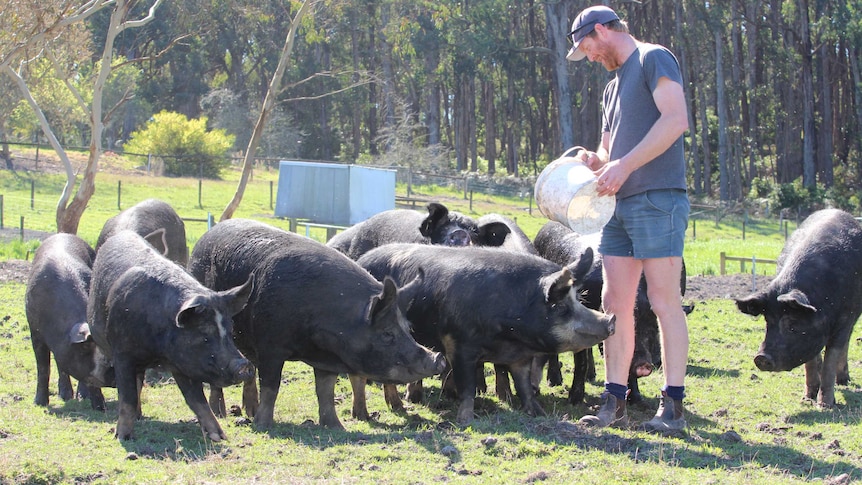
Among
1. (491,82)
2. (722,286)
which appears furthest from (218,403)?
(491,82)

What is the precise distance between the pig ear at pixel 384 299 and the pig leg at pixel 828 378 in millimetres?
3632

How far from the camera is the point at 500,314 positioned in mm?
7359

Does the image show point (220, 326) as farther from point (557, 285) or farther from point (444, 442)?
point (557, 285)

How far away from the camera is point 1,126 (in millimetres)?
46719

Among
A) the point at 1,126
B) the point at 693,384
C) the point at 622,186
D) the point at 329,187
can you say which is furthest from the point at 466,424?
the point at 1,126

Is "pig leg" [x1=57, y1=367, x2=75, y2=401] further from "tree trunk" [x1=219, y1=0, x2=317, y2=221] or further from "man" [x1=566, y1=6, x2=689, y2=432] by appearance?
"tree trunk" [x1=219, y1=0, x2=317, y2=221]

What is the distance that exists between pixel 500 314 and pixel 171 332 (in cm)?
223

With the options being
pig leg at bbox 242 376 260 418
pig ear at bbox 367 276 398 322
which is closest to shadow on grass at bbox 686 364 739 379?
pig ear at bbox 367 276 398 322

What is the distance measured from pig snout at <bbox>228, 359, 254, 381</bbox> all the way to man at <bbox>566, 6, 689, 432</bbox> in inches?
84.6

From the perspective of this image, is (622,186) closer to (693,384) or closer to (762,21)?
(693,384)

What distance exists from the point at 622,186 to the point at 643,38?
164 ft

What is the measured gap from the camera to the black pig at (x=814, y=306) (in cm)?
822

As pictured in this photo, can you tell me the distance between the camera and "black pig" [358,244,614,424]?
715cm

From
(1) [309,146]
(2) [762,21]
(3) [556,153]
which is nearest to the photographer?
(2) [762,21]
